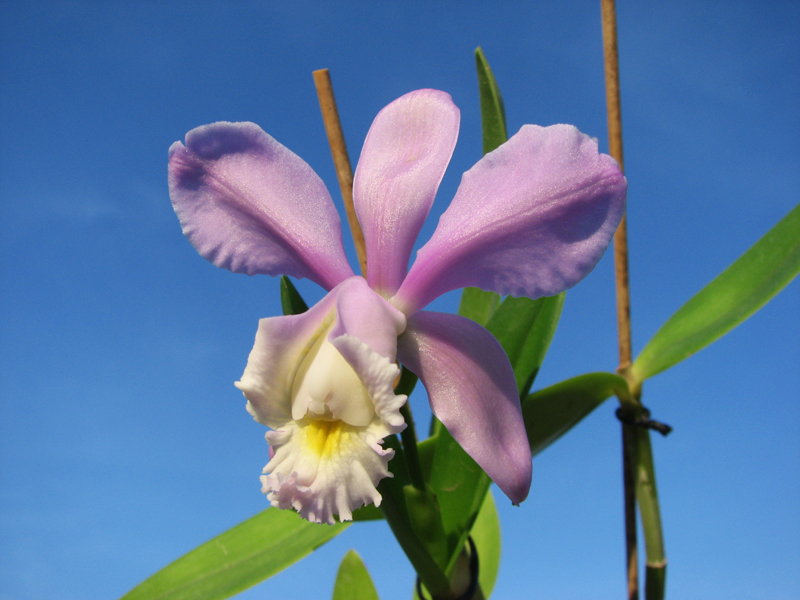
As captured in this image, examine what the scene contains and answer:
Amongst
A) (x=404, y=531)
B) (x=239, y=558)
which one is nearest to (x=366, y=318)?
(x=404, y=531)

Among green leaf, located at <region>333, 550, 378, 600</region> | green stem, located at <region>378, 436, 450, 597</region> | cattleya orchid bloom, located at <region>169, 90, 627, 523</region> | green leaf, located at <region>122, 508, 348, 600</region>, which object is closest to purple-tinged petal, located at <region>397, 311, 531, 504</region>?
cattleya orchid bloom, located at <region>169, 90, 627, 523</region>

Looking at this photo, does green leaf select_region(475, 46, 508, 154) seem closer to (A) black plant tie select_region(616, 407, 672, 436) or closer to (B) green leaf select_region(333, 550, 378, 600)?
(A) black plant tie select_region(616, 407, 672, 436)

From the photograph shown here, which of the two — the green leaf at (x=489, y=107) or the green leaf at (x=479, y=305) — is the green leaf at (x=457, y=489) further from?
the green leaf at (x=489, y=107)

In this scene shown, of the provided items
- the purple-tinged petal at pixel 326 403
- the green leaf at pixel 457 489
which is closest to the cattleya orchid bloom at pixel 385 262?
the purple-tinged petal at pixel 326 403

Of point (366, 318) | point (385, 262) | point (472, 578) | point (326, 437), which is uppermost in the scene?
point (385, 262)

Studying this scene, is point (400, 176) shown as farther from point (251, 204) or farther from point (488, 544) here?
point (488, 544)
